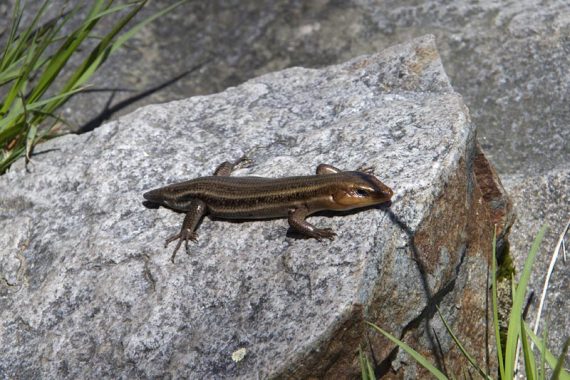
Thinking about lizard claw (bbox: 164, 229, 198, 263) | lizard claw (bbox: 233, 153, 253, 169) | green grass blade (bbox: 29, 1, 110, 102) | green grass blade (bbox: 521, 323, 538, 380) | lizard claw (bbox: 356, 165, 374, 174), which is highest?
green grass blade (bbox: 29, 1, 110, 102)

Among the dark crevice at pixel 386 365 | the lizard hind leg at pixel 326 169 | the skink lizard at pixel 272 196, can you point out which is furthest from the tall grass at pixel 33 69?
the dark crevice at pixel 386 365

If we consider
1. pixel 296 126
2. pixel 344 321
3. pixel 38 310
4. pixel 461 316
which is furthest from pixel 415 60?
pixel 38 310

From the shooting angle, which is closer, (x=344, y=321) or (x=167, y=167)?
(x=344, y=321)

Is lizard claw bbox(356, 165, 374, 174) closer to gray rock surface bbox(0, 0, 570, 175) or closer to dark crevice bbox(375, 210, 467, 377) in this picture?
dark crevice bbox(375, 210, 467, 377)

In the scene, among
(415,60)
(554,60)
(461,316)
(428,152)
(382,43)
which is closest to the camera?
(428,152)

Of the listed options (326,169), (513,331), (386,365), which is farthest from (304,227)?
(513,331)

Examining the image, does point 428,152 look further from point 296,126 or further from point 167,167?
point 167,167

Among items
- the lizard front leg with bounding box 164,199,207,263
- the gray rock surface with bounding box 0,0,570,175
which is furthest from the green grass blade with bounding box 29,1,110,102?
the lizard front leg with bounding box 164,199,207,263

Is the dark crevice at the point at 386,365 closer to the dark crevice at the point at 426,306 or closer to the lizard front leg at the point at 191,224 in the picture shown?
the dark crevice at the point at 426,306
